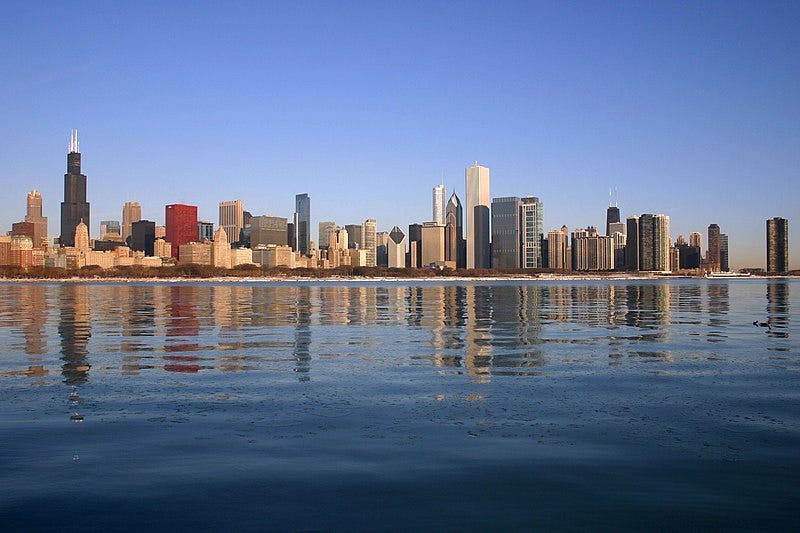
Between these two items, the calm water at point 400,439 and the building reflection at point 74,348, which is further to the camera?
the building reflection at point 74,348

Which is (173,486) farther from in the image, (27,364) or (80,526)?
(27,364)

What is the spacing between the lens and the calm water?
11875 millimetres

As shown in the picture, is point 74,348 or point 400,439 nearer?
point 400,439

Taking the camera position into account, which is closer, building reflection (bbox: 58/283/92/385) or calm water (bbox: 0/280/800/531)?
calm water (bbox: 0/280/800/531)

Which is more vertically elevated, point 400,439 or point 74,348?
point 74,348

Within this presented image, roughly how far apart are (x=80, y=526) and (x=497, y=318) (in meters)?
48.2

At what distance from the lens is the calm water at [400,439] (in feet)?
39.0

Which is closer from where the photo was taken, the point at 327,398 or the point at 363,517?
the point at 363,517

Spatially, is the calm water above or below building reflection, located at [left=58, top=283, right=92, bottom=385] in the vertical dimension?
below

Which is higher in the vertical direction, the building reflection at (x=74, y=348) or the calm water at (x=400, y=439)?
the building reflection at (x=74, y=348)

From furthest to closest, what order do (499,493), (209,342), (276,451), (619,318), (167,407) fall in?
(619,318) < (209,342) < (167,407) < (276,451) < (499,493)

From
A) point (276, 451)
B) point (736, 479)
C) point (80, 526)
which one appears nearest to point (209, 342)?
point (276, 451)

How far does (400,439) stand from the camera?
16297 millimetres

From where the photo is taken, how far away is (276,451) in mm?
15250
